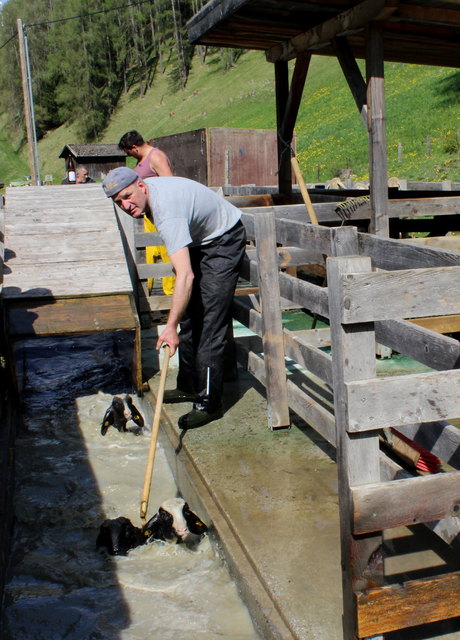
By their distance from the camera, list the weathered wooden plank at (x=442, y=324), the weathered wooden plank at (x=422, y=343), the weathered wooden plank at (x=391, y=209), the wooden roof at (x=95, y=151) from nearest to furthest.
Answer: the weathered wooden plank at (x=422, y=343), the weathered wooden plank at (x=442, y=324), the weathered wooden plank at (x=391, y=209), the wooden roof at (x=95, y=151)

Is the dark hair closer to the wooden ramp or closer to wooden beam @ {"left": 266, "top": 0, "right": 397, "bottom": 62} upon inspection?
the wooden ramp

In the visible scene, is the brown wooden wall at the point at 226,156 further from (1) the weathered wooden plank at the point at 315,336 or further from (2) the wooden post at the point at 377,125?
(1) the weathered wooden plank at the point at 315,336

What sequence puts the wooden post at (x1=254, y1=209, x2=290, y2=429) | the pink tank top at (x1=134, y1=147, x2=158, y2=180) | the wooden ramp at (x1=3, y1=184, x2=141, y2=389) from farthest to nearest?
the pink tank top at (x1=134, y1=147, x2=158, y2=180)
the wooden ramp at (x1=3, y1=184, x2=141, y2=389)
the wooden post at (x1=254, y1=209, x2=290, y2=429)

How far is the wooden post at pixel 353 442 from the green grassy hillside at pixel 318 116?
62.8 ft

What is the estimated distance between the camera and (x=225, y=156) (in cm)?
1812

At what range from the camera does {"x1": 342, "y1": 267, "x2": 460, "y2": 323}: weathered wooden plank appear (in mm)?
2371

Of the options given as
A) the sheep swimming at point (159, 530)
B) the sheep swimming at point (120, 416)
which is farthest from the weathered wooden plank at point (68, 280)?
the sheep swimming at point (159, 530)

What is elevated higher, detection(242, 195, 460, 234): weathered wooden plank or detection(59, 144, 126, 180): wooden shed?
detection(59, 144, 126, 180): wooden shed

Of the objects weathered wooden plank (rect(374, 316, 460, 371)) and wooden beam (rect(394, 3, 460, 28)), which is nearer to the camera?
weathered wooden plank (rect(374, 316, 460, 371))

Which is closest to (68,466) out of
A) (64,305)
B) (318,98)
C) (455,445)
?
(64,305)

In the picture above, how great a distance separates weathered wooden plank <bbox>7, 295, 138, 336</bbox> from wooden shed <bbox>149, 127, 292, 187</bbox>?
12232 mm

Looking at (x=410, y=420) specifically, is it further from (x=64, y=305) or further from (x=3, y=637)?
(x=64, y=305)

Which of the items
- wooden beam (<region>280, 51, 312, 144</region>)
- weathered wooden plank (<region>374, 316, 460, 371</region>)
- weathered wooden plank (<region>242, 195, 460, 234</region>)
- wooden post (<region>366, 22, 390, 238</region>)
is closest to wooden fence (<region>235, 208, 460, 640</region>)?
weathered wooden plank (<region>374, 316, 460, 371</region>)

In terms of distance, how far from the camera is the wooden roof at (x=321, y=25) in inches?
229
